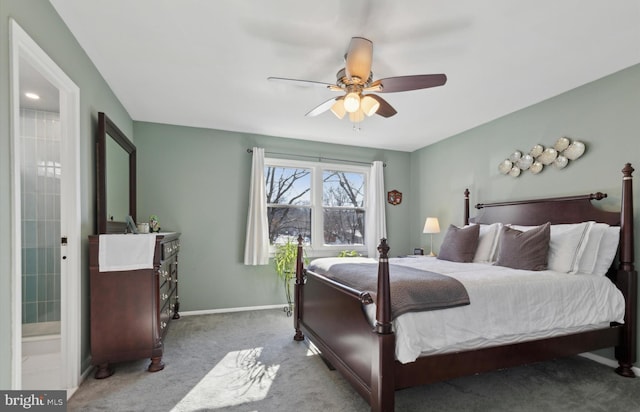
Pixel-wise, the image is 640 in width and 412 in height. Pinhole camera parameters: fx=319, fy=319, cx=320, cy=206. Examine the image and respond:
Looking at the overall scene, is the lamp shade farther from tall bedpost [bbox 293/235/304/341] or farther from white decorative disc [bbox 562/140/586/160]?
tall bedpost [bbox 293/235/304/341]

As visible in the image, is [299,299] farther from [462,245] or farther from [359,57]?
[359,57]

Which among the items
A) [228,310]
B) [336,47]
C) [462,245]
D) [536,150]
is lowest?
[228,310]

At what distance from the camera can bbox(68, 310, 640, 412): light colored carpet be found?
2.13m

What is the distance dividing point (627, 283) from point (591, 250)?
0.36 metres

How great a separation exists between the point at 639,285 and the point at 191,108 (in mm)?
4625

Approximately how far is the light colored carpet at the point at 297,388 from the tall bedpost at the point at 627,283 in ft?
0.52

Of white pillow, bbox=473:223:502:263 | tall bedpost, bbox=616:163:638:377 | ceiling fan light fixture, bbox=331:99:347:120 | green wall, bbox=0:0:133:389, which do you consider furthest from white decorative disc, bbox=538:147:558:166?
green wall, bbox=0:0:133:389

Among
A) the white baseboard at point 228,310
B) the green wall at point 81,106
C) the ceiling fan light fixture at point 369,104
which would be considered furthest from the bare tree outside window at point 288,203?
the ceiling fan light fixture at point 369,104

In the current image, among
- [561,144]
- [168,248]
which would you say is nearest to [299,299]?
[168,248]

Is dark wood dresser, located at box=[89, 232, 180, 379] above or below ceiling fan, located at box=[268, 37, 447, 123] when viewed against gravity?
below

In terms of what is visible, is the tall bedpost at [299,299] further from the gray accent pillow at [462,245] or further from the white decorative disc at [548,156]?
the white decorative disc at [548,156]

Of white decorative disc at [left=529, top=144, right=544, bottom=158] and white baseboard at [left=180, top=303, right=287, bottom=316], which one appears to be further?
white baseboard at [left=180, top=303, right=287, bottom=316]

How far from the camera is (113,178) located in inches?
123

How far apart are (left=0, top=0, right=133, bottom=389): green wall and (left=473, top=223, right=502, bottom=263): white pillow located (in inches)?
145
